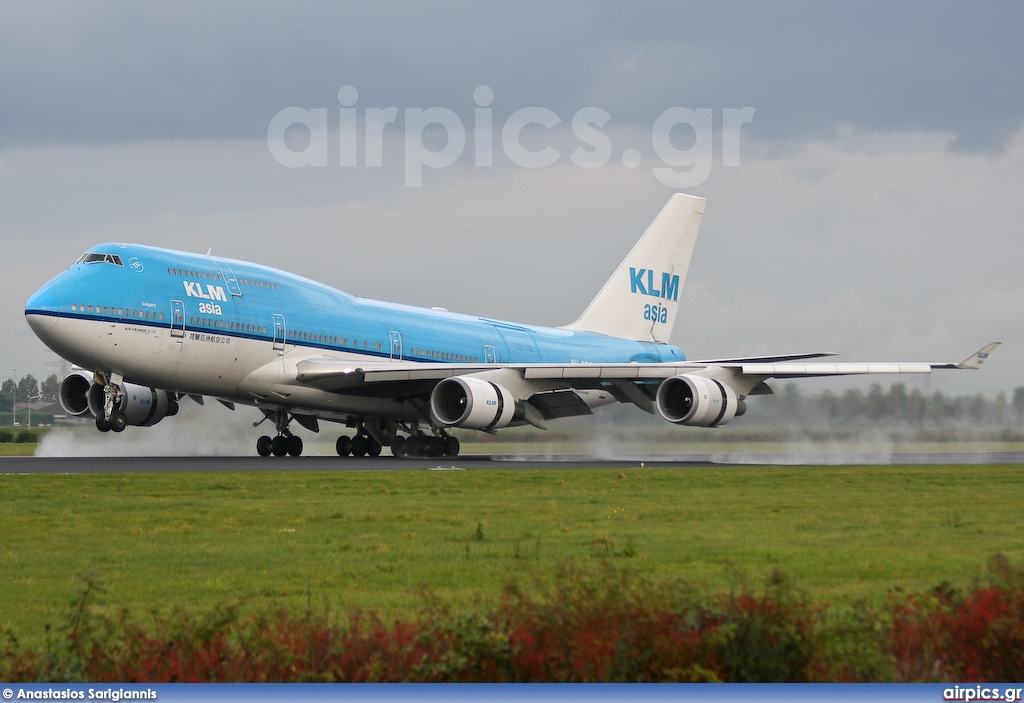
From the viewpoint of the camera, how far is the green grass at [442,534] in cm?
1003

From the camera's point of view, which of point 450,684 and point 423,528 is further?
point 423,528

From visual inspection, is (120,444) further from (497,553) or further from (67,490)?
(497,553)

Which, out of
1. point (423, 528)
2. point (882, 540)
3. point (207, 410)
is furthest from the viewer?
point (207, 410)

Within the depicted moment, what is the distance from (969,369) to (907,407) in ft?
10.0

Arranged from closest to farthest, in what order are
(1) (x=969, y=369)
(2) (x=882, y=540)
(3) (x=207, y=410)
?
1. (2) (x=882, y=540)
2. (1) (x=969, y=369)
3. (3) (x=207, y=410)

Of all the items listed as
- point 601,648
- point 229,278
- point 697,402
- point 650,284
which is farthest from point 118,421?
point 601,648

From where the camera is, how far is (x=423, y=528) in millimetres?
14391

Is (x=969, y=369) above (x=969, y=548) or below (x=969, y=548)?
above

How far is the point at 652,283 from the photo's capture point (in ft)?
A: 152

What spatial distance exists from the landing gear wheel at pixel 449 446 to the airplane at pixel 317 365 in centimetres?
4

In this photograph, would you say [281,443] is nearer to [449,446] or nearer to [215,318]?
[449,446]

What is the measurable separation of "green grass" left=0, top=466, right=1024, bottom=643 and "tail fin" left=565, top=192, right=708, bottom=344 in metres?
22.3

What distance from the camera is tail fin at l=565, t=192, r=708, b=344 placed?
148 ft

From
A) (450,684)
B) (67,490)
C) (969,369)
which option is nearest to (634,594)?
(450,684)
